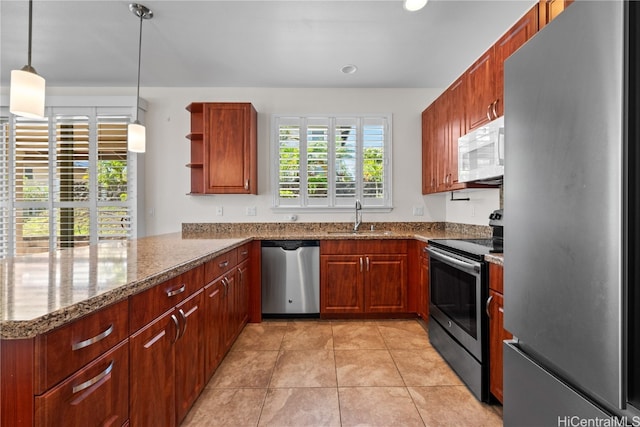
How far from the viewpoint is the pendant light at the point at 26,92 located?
1438 millimetres

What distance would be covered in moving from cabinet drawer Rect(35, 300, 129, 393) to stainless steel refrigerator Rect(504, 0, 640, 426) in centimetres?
133

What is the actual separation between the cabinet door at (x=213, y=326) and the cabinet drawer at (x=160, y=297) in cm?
23

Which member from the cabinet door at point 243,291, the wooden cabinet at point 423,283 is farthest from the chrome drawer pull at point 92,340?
the wooden cabinet at point 423,283

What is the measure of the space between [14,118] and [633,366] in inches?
209

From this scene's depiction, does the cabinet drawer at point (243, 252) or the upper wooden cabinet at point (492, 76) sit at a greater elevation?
the upper wooden cabinet at point (492, 76)

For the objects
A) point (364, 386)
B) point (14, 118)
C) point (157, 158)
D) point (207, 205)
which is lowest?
point (364, 386)

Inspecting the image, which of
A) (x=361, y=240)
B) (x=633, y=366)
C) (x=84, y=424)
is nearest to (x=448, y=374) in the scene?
(x=361, y=240)

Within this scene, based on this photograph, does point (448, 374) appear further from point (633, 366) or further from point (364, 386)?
point (633, 366)

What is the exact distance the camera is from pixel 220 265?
2131mm

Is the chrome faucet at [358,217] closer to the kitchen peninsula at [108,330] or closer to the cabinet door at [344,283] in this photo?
the cabinet door at [344,283]

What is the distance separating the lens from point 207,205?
12.3 feet

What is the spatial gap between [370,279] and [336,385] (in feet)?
4.15

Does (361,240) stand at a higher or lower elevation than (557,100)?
lower

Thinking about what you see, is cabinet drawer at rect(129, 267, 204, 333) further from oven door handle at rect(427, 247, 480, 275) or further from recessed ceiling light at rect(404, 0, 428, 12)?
recessed ceiling light at rect(404, 0, 428, 12)
